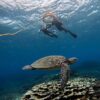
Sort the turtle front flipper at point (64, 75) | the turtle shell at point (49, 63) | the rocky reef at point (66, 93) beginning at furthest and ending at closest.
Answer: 1. the turtle shell at point (49, 63)
2. the rocky reef at point (66, 93)
3. the turtle front flipper at point (64, 75)

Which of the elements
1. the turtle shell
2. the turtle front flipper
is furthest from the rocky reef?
the turtle shell

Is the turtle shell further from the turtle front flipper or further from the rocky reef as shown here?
the rocky reef

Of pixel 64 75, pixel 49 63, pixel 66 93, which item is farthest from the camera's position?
pixel 49 63

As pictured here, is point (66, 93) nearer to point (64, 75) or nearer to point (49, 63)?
point (64, 75)

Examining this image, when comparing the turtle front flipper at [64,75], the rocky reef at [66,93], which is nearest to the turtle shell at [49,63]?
the turtle front flipper at [64,75]

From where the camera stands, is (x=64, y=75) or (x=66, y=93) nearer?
(x=64, y=75)

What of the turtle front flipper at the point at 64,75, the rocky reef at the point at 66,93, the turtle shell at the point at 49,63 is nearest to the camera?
the turtle front flipper at the point at 64,75

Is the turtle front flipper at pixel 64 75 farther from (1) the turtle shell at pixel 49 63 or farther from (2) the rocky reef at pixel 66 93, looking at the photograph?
(2) the rocky reef at pixel 66 93


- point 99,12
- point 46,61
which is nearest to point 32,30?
point 99,12

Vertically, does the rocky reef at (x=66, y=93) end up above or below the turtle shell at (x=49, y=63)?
below

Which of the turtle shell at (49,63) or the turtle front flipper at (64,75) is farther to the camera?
the turtle shell at (49,63)

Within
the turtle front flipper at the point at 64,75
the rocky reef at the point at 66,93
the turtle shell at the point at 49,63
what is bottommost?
the rocky reef at the point at 66,93

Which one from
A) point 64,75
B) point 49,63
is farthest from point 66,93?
point 49,63

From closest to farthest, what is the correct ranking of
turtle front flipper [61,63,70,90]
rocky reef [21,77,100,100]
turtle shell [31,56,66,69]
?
turtle front flipper [61,63,70,90], rocky reef [21,77,100,100], turtle shell [31,56,66,69]
